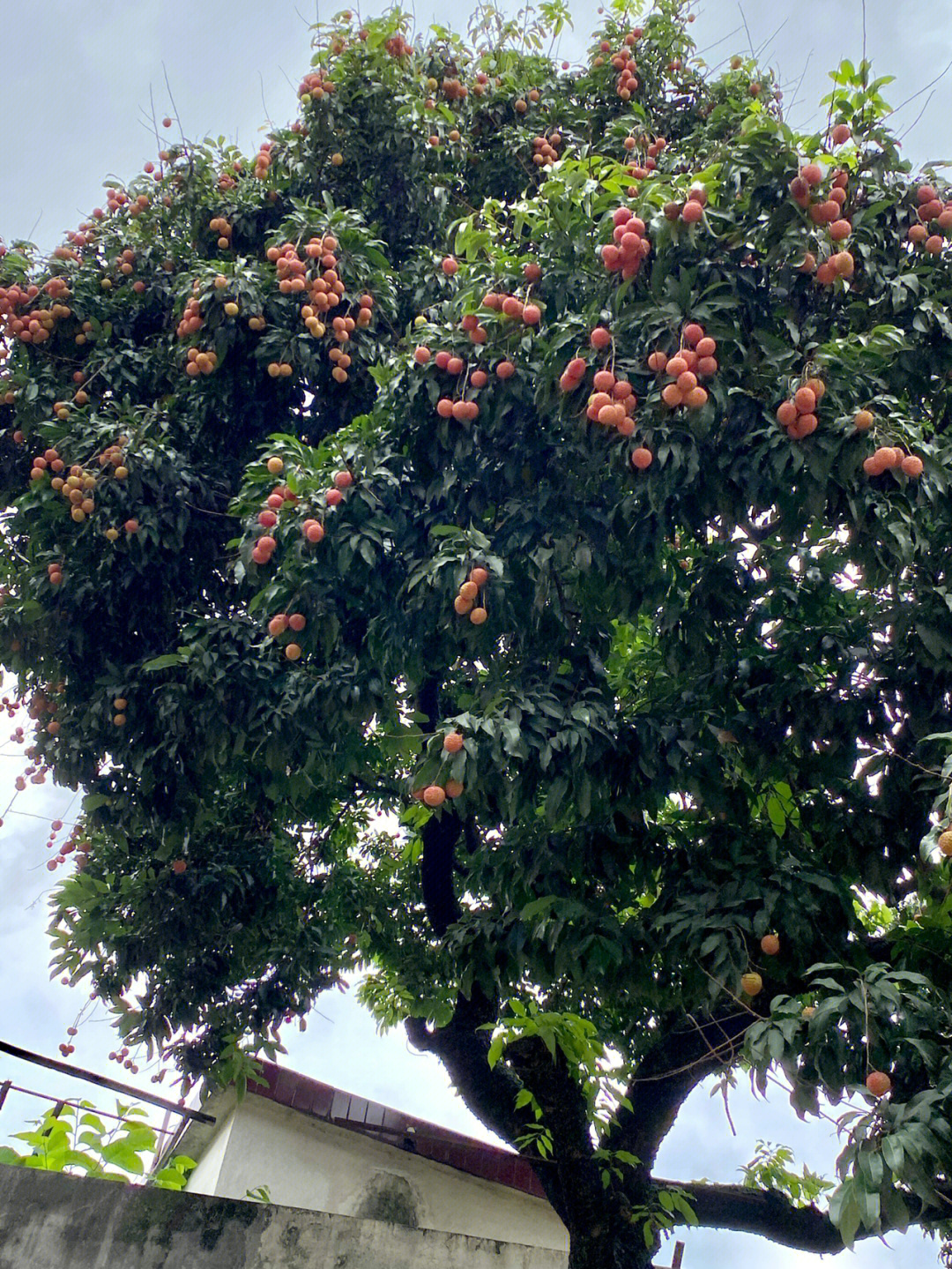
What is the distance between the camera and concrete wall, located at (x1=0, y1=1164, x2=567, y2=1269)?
12.5ft

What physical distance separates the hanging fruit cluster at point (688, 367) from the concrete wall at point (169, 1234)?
3.54 m

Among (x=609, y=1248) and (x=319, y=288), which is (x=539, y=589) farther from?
(x=609, y=1248)

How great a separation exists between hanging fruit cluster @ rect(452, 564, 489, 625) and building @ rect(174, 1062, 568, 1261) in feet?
13.0

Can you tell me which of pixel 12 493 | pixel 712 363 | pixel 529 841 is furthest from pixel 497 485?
pixel 12 493

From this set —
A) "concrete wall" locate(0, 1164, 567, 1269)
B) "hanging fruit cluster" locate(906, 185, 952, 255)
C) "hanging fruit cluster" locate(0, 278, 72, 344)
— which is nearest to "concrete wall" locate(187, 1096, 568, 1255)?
"concrete wall" locate(0, 1164, 567, 1269)

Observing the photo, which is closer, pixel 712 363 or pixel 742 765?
pixel 712 363

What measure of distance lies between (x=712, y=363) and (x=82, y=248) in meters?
4.61

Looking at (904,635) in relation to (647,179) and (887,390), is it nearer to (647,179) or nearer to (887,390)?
(887,390)

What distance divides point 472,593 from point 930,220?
2.23m

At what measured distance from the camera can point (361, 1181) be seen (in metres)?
6.42

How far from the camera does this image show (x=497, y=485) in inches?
168

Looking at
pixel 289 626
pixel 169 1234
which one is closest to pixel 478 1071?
pixel 169 1234

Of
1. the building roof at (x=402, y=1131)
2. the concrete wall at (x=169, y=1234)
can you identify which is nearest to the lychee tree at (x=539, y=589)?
the building roof at (x=402, y=1131)

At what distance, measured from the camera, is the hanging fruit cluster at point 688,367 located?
3354mm
